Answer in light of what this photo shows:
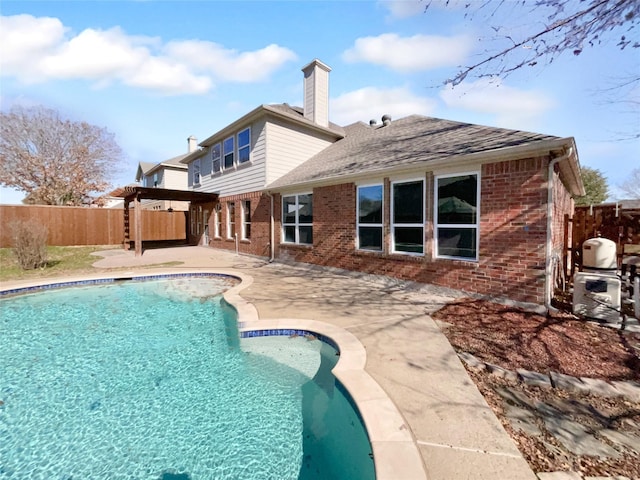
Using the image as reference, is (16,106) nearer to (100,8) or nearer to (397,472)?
(100,8)

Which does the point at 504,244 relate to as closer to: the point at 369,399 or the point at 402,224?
the point at 402,224

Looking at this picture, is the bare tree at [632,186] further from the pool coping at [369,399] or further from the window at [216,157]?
the pool coping at [369,399]

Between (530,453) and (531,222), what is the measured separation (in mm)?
4586

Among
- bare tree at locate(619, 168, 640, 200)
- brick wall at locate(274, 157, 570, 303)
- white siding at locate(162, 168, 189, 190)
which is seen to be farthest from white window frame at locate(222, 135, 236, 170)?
bare tree at locate(619, 168, 640, 200)

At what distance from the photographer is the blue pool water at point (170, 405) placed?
9.48ft

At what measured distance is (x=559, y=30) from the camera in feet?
14.3

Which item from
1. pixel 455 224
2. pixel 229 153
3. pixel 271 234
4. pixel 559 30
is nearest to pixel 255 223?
pixel 271 234

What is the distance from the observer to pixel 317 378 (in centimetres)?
413

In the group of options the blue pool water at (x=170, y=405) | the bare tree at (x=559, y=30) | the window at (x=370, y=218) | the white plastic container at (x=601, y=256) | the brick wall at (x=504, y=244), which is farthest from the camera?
the window at (x=370, y=218)

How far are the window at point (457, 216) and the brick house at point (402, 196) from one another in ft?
0.08

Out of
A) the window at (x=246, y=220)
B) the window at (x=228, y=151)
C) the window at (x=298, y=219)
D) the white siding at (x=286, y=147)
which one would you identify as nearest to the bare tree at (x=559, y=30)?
the window at (x=298, y=219)

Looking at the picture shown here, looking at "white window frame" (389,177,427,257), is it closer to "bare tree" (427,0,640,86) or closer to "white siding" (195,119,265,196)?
"bare tree" (427,0,640,86)

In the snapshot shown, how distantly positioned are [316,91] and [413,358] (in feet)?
45.3

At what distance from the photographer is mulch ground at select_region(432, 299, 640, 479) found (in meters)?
2.35
